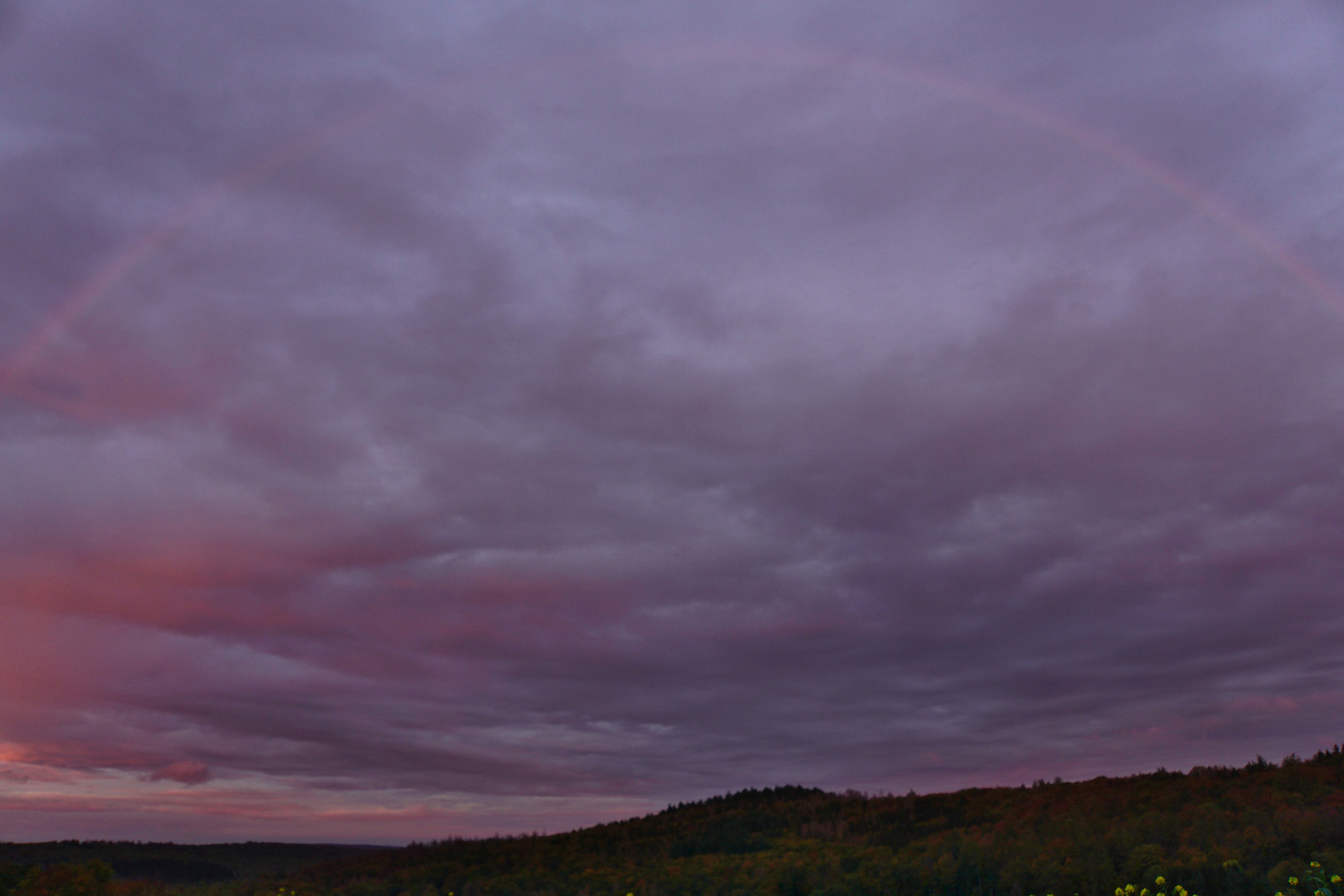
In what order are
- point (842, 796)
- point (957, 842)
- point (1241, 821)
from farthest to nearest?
point (842, 796), point (957, 842), point (1241, 821)

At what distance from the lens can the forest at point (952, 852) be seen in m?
26.9

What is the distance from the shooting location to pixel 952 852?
36.7m

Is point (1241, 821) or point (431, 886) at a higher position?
point (1241, 821)

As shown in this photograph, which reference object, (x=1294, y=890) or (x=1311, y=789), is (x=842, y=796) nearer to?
(x=1311, y=789)

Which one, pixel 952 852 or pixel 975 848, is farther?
pixel 952 852

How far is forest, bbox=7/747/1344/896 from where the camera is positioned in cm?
2688

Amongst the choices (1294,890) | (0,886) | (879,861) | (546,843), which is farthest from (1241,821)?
(546,843)

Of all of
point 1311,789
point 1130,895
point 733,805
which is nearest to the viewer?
point 1130,895

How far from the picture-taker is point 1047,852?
106ft

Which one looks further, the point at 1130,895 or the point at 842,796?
the point at 842,796

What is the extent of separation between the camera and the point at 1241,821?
3062cm

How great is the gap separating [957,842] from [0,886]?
1654 inches

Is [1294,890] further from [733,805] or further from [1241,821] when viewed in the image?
[733,805]

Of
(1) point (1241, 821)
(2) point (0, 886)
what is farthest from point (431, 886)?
(1) point (1241, 821)
